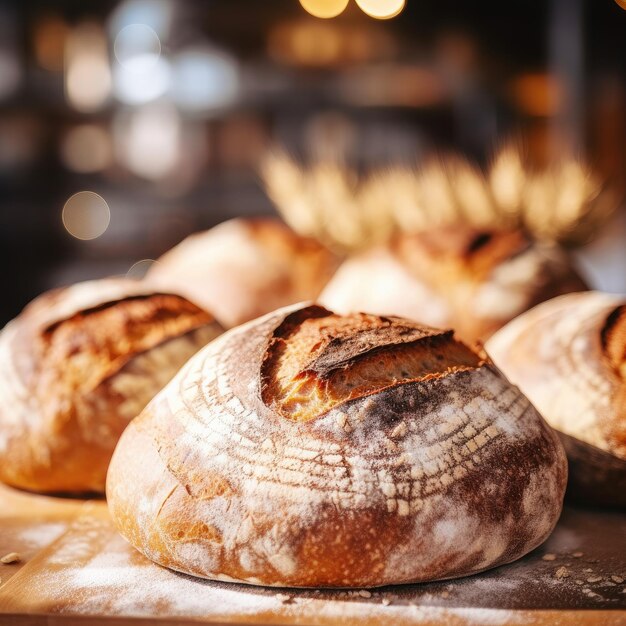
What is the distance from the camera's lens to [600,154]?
17.9ft

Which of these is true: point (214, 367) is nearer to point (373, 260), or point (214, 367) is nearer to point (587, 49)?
point (373, 260)

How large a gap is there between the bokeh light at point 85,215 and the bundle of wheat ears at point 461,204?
307 cm

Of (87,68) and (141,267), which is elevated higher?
(87,68)

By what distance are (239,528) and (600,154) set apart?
5145mm

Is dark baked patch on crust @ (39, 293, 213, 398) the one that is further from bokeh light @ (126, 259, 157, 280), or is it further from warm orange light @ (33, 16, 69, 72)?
warm orange light @ (33, 16, 69, 72)

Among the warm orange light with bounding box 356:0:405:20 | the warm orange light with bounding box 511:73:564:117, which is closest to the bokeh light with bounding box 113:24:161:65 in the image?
the warm orange light with bounding box 356:0:405:20

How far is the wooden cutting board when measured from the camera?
1.04 m

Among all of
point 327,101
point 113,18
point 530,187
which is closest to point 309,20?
point 327,101

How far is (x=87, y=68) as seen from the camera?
17.8ft

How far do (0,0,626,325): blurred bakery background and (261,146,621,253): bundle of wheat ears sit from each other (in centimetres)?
248

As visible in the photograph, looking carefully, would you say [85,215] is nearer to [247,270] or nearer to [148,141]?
[148,141]

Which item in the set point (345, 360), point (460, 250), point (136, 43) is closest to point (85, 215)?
point (136, 43)

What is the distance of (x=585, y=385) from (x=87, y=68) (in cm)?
496

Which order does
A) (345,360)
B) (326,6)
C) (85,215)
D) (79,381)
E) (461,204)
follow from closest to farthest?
(345,360), (79,381), (461,204), (326,6), (85,215)
